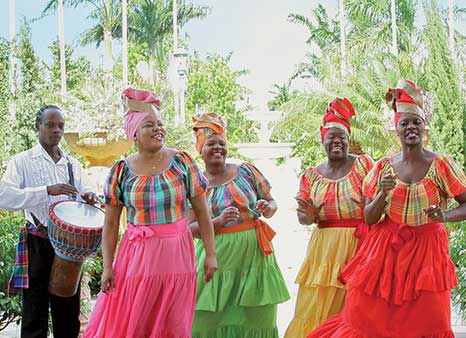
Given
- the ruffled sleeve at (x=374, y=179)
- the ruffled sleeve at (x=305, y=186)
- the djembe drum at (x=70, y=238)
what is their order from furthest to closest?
the ruffled sleeve at (x=305, y=186) < the djembe drum at (x=70, y=238) < the ruffled sleeve at (x=374, y=179)

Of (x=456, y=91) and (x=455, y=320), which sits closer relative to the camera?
(x=455, y=320)

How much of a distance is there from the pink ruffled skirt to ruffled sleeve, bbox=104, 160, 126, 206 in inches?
7.6

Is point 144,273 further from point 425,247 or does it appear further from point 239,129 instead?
point 239,129

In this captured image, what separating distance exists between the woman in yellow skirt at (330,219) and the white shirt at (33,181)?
1670mm

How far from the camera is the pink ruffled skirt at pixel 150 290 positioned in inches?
199

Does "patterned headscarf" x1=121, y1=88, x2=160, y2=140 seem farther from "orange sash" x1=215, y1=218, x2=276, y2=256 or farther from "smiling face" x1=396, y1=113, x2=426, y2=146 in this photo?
"smiling face" x1=396, y1=113, x2=426, y2=146

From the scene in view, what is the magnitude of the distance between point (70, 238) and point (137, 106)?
110 cm

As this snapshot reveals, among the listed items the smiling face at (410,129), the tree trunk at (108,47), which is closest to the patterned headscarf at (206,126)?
the smiling face at (410,129)

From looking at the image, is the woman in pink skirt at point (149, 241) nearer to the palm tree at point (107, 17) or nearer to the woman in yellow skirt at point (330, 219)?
the woman in yellow skirt at point (330, 219)

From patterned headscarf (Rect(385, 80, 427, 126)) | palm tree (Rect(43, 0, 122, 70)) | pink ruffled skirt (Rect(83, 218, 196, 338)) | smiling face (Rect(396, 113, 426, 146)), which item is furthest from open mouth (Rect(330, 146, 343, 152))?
palm tree (Rect(43, 0, 122, 70))

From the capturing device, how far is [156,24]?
36.2m

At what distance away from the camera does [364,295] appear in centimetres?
551

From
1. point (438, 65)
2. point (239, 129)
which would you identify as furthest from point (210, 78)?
point (438, 65)

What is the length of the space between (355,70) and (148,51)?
1540 cm
